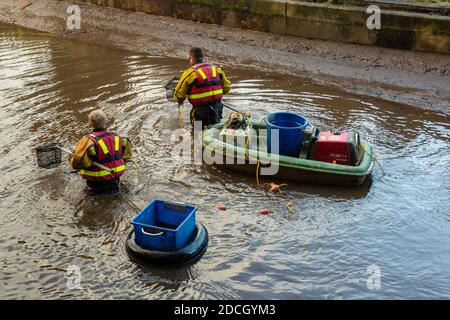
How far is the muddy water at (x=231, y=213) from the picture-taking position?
18.5 ft

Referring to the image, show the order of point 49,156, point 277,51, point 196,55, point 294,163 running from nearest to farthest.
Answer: point 49,156, point 294,163, point 196,55, point 277,51

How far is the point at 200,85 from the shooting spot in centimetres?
850

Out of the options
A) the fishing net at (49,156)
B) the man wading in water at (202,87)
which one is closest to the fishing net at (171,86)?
the man wading in water at (202,87)

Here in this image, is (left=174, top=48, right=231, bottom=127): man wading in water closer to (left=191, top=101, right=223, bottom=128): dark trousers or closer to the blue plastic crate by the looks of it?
(left=191, top=101, right=223, bottom=128): dark trousers

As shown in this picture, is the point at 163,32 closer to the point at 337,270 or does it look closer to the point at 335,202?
the point at 335,202

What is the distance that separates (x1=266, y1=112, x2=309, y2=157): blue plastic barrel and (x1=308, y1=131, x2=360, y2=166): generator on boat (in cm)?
24

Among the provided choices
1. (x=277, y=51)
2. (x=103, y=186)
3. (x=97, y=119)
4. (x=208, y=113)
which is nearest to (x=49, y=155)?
(x=103, y=186)

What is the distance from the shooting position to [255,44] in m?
13.2

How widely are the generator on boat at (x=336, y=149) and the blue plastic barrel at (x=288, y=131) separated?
237 millimetres

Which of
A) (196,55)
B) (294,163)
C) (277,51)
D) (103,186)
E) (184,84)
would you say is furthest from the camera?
(277,51)

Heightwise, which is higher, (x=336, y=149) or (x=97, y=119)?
(x=97, y=119)

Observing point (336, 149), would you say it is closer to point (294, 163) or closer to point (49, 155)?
point (294, 163)

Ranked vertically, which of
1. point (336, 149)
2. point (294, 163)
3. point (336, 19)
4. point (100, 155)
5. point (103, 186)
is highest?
point (336, 19)

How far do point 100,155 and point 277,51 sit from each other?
23.9 feet
